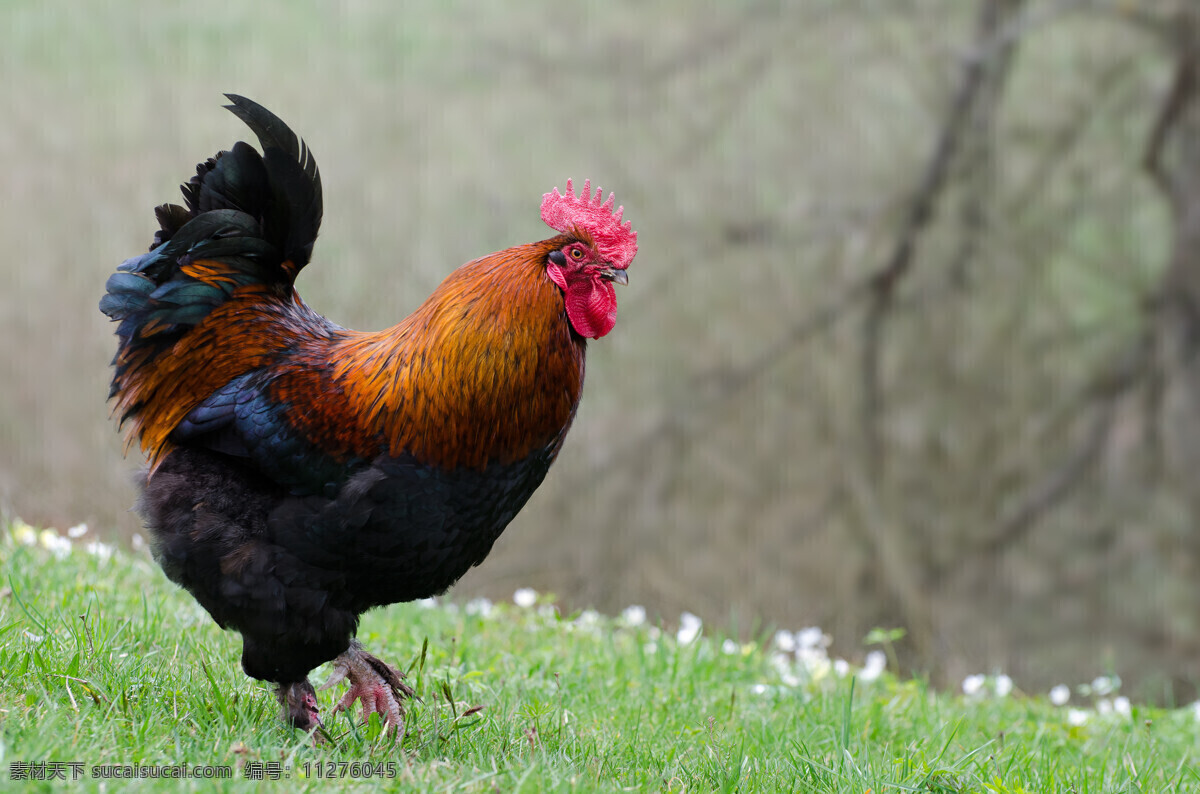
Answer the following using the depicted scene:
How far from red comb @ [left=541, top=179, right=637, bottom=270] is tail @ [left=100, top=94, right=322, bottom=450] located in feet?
2.68

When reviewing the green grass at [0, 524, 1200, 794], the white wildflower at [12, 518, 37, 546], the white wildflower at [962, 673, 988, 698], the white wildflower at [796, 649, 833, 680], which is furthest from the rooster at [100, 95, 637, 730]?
the white wildflower at [962, 673, 988, 698]

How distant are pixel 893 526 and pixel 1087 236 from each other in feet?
10.2

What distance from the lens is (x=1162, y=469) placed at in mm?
9133

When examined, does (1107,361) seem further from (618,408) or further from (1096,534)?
(618,408)

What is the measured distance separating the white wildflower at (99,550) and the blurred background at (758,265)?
3759mm

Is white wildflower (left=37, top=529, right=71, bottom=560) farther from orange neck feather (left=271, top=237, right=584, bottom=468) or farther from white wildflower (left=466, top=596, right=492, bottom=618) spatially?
orange neck feather (left=271, top=237, right=584, bottom=468)

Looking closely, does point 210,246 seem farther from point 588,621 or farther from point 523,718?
point 588,621

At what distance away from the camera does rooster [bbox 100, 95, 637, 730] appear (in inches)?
122

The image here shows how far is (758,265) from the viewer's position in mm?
9984

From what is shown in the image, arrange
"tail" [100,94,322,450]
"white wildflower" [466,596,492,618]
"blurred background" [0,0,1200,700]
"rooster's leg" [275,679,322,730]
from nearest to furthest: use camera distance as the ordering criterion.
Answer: "rooster's leg" [275,679,322,730] → "tail" [100,94,322,450] → "white wildflower" [466,596,492,618] → "blurred background" [0,0,1200,700]

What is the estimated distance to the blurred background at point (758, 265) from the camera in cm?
922

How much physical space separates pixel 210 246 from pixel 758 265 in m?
7.09

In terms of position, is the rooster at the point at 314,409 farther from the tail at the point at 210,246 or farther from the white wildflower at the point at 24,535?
the white wildflower at the point at 24,535

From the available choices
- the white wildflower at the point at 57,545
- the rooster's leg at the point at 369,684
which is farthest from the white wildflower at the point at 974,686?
the white wildflower at the point at 57,545
